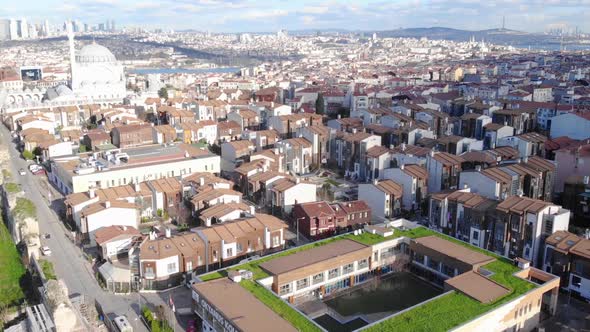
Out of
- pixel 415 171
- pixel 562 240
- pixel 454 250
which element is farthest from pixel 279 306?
pixel 415 171

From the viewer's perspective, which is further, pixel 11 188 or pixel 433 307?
pixel 11 188

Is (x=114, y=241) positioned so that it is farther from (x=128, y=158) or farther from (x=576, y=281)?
(x=576, y=281)

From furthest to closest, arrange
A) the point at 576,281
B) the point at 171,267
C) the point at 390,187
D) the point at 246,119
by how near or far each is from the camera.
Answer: the point at 246,119, the point at 390,187, the point at 171,267, the point at 576,281

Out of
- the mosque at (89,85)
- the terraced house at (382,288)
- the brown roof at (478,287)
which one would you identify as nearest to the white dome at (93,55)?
the mosque at (89,85)

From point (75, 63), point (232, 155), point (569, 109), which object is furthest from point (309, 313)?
point (75, 63)

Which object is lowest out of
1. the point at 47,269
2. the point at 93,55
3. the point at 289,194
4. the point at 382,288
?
the point at 382,288

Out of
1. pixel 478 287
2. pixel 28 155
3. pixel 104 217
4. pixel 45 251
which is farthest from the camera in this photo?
pixel 28 155

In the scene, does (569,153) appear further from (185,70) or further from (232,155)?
(185,70)
